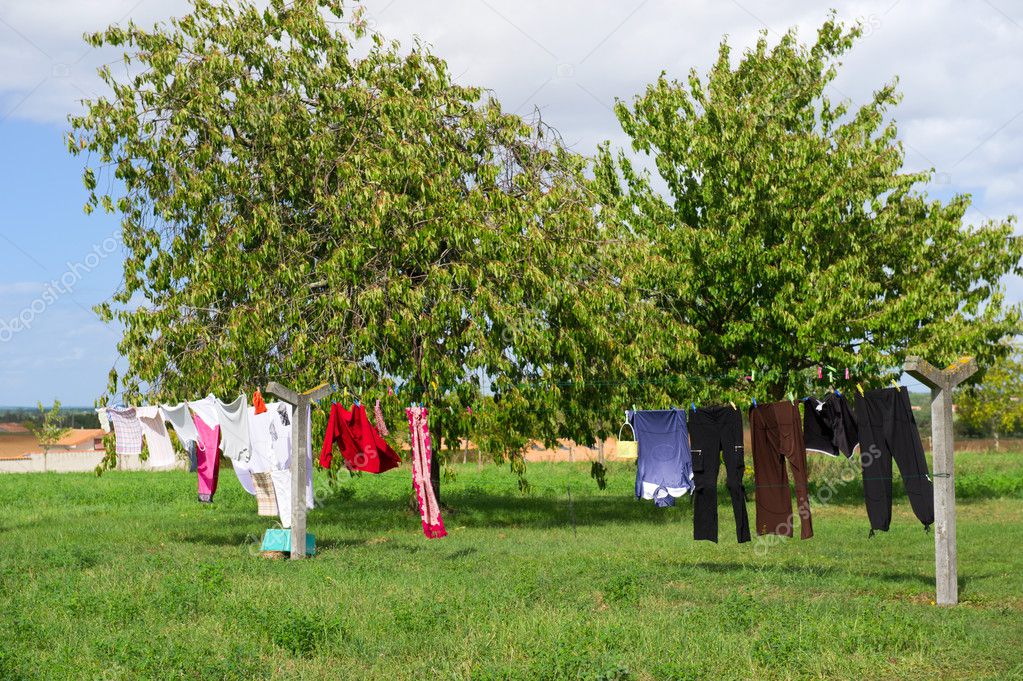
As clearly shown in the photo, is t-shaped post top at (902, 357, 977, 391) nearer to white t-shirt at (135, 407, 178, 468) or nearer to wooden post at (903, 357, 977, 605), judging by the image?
wooden post at (903, 357, 977, 605)

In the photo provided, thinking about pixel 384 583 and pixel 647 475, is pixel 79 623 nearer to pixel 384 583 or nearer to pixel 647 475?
pixel 384 583

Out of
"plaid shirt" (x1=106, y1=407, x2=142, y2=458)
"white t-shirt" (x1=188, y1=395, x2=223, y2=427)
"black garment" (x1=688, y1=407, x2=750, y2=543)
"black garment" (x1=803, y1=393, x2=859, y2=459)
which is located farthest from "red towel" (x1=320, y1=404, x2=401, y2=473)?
"black garment" (x1=803, y1=393, x2=859, y2=459)

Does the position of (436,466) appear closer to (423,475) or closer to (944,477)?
(423,475)

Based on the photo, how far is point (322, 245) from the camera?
62.6 ft

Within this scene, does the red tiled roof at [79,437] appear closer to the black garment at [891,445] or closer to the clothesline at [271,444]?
the clothesline at [271,444]

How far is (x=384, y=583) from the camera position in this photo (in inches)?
459

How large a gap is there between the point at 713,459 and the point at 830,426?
4.83ft

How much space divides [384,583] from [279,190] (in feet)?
30.2

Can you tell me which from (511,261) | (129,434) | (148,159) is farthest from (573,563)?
(148,159)

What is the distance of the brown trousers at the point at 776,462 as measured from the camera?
1145cm

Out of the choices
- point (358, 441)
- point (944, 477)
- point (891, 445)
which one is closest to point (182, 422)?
point (358, 441)

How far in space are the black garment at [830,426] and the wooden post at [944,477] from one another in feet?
3.30

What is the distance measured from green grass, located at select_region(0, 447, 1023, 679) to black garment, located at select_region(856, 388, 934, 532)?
1130 mm

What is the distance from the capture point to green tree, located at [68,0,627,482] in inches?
671
